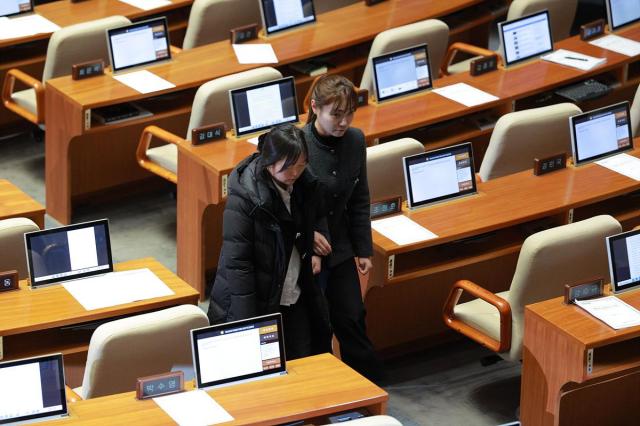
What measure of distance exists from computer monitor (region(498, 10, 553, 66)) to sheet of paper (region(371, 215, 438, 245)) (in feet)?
6.56

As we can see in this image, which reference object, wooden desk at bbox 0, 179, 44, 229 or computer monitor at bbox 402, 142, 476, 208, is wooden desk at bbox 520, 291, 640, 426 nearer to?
computer monitor at bbox 402, 142, 476, 208

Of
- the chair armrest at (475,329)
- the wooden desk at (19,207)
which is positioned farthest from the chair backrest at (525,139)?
the wooden desk at (19,207)

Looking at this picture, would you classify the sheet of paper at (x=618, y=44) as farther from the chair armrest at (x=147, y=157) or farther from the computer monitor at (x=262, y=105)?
the chair armrest at (x=147, y=157)

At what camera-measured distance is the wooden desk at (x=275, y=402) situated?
4.58m

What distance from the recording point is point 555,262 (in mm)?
5629

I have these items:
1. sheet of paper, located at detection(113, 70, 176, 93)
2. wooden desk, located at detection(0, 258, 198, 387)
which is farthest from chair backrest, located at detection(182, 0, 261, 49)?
wooden desk, located at detection(0, 258, 198, 387)

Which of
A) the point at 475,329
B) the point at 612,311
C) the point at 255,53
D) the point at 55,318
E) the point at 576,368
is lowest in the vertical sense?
the point at 475,329

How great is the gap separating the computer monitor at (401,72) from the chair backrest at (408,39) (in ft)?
0.43

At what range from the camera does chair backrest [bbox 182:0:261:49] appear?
8172 mm

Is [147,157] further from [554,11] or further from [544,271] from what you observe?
[554,11]

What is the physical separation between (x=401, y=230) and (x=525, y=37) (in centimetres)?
228

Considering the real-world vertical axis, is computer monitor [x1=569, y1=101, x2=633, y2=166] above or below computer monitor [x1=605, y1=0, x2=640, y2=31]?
below

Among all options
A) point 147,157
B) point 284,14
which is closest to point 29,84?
point 147,157

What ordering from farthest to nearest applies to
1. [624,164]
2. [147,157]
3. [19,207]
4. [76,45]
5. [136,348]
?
1. [76,45]
2. [147,157]
3. [624,164]
4. [19,207]
5. [136,348]
